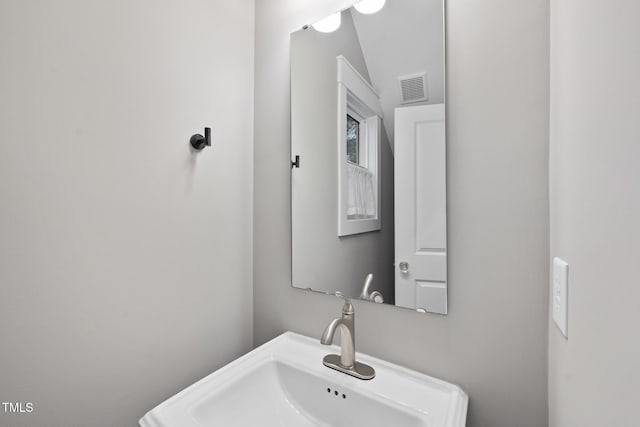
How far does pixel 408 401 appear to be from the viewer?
0.78 meters

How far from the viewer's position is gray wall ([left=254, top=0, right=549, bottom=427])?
0.73 meters

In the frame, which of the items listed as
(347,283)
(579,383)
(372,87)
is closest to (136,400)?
(347,283)

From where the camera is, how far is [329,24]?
1087mm

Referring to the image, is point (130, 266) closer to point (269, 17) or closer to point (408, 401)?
point (408, 401)

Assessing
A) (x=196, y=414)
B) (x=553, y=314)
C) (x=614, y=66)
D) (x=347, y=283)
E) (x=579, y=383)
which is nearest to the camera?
(x=614, y=66)

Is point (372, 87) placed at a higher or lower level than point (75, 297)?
higher

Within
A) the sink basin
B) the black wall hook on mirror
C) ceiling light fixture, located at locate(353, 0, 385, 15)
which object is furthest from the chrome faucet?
ceiling light fixture, located at locate(353, 0, 385, 15)

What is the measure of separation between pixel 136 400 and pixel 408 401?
81cm

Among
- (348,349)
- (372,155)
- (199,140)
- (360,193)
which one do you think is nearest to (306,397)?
(348,349)

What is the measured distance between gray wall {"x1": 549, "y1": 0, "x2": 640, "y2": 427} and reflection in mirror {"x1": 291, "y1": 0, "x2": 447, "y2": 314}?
301 mm

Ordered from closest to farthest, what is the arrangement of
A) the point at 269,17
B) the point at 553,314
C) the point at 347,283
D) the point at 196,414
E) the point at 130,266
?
the point at 553,314, the point at 196,414, the point at 130,266, the point at 347,283, the point at 269,17

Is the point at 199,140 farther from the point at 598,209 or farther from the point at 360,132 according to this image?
the point at 598,209

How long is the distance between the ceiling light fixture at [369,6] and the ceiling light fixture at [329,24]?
0.08 metres

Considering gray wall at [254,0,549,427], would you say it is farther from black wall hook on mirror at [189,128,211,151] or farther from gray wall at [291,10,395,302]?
black wall hook on mirror at [189,128,211,151]
